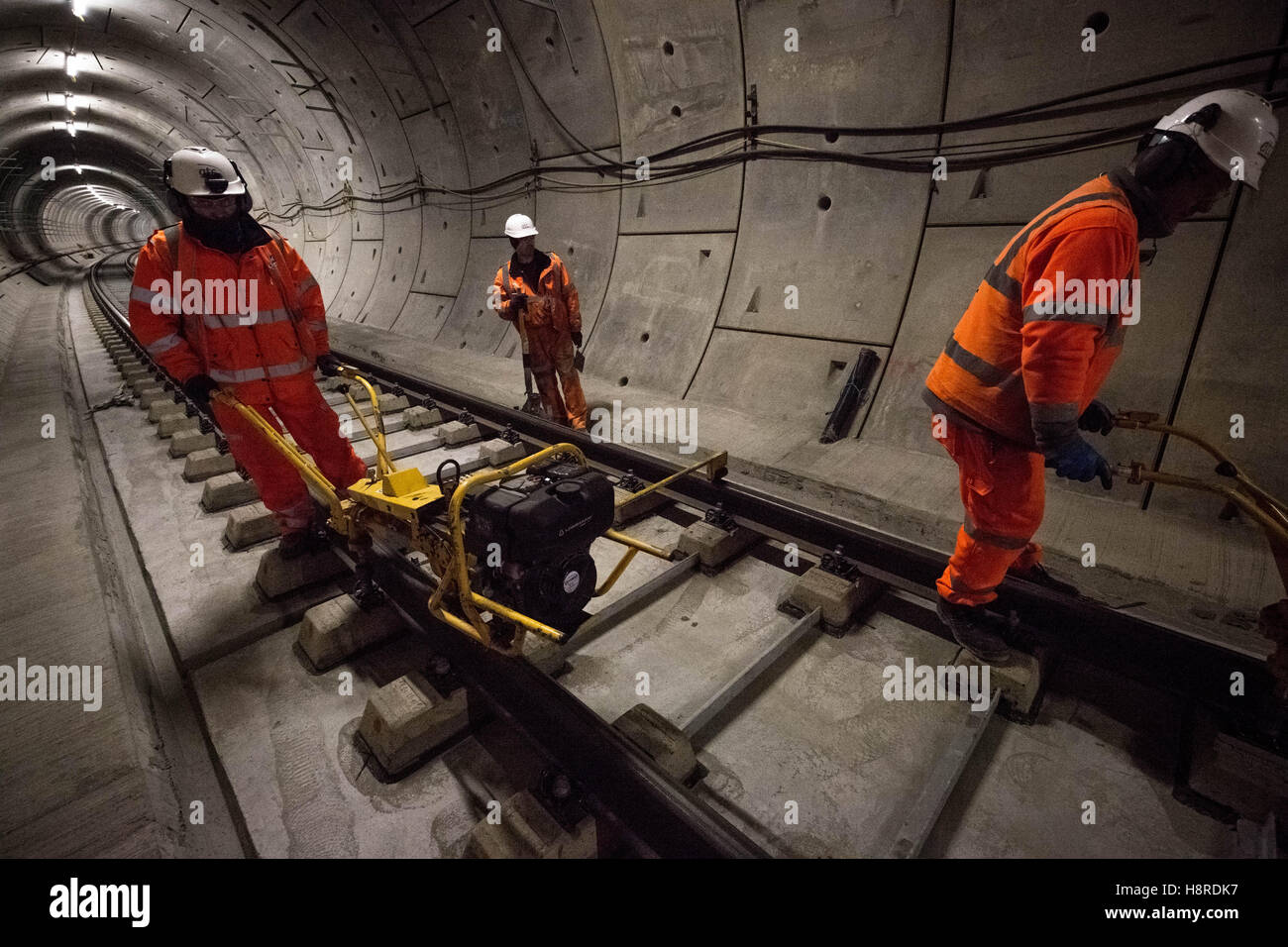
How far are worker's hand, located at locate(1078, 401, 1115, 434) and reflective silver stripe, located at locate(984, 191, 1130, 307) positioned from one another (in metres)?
0.54

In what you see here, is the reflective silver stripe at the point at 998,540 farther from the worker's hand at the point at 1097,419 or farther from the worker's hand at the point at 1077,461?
the worker's hand at the point at 1097,419

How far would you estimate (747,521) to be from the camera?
142 inches

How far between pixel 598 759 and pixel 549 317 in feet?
14.2

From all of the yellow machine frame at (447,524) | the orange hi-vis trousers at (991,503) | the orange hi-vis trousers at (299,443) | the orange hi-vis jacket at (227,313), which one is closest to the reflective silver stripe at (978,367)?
the orange hi-vis trousers at (991,503)

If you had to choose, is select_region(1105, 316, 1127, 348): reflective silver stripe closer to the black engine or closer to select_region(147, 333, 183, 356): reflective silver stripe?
the black engine

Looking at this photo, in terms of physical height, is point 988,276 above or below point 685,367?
above

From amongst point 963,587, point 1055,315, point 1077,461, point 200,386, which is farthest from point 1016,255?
point 200,386

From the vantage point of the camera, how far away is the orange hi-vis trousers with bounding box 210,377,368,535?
10.4ft

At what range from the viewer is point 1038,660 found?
7.87 feet

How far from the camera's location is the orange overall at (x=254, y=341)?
2912 millimetres

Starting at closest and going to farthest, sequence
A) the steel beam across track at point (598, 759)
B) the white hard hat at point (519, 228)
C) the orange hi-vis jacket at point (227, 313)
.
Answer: the steel beam across track at point (598, 759), the orange hi-vis jacket at point (227, 313), the white hard hat at point (519, 228)
